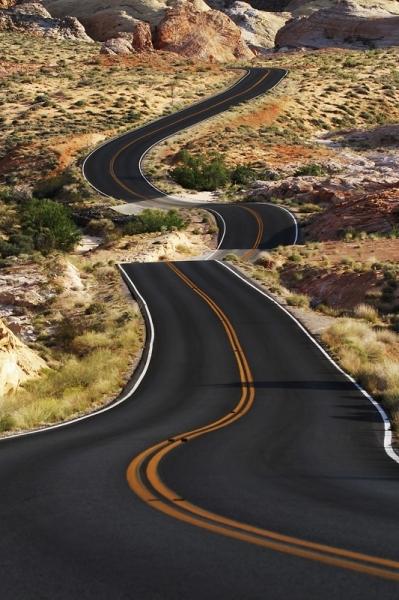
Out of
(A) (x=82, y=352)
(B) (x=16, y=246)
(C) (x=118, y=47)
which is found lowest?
(B) (x=16, y=246)

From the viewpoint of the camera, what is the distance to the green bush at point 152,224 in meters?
56.5

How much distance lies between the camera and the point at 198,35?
126875 millimetres

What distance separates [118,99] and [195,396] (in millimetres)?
77576

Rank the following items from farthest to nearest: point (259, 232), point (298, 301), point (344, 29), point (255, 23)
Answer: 1. point (255, 23)
2. point (344, 29)
3. point (259, 232)
4. point (298, 301)

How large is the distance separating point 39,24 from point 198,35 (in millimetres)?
29395

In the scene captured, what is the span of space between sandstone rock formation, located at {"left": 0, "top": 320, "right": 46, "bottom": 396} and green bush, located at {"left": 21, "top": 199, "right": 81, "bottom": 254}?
2496 cm

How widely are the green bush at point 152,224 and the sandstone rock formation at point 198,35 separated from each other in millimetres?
74430

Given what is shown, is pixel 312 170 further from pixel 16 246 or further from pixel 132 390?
pixel 132 390

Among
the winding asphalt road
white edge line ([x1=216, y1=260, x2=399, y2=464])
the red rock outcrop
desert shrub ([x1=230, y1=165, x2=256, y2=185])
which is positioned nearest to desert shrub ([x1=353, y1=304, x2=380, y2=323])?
white edge line ([x1=216, y1=260, x2=399, y2=464])

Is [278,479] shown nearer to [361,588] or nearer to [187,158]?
[361,588]

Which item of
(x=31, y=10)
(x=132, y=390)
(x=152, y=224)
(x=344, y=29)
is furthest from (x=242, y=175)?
(x=31, y=10)

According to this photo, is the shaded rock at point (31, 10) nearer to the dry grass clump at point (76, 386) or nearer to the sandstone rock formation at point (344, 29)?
the sandstone rock formation at point (344, 29)

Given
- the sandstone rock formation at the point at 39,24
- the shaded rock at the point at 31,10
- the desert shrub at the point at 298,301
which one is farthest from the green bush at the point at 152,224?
the shaded rock at the point at 31,10

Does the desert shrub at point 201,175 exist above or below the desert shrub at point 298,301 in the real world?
above
